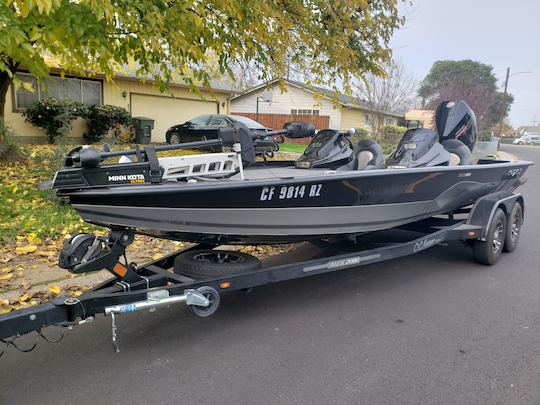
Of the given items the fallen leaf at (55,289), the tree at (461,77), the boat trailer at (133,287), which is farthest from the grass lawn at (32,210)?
the tree at (461,77)

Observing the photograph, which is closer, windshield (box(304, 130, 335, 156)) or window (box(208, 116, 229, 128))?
windshield (box(304, 130, 335, 156))

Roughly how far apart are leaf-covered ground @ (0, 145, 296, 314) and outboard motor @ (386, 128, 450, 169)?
197 centimetres

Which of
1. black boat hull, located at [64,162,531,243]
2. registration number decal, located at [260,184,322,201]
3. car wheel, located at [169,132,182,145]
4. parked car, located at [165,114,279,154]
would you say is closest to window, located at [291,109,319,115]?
parked car, located at [165,114,279,154]

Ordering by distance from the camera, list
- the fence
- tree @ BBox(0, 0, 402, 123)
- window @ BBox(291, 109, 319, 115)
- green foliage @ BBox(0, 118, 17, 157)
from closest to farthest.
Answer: tree @ BBox(0, 0, 402, 123)
green foliage @ BBox(0, 118, 17, 157)
the fence
window @ BBox(291, 109, 319, 115)

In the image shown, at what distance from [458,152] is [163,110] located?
16.5 metres

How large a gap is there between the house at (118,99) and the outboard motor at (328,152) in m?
8.99

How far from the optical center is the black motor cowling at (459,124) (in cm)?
667

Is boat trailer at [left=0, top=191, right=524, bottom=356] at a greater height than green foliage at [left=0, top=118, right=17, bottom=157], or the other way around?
green foliage at [left=0, top=118, right=17, bottom=157]

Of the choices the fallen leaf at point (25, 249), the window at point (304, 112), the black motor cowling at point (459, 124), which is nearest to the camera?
the fallen leaf at point (25, 249)

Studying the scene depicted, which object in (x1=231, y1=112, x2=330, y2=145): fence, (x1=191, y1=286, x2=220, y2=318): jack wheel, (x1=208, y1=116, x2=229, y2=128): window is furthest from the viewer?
(x1=231, y1=112, x2=330, y2=145): fence

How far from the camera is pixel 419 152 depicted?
5512 millimetres

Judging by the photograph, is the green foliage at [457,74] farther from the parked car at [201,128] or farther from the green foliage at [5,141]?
the green foliage at [5,141]

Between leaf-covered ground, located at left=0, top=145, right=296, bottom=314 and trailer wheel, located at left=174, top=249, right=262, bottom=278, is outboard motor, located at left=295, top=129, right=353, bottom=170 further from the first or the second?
trailer wheel, located at left=174, top=249, right=262, bottom=278

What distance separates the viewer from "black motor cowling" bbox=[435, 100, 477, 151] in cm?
667
